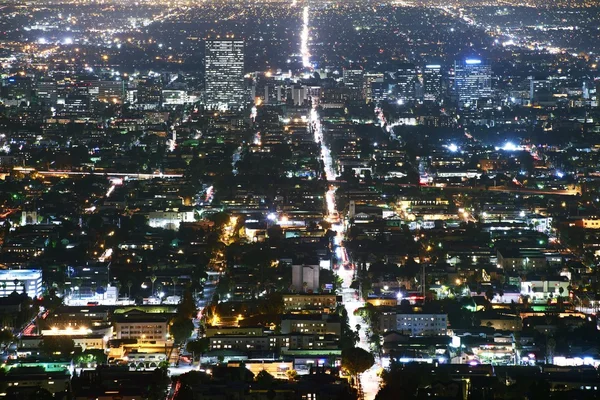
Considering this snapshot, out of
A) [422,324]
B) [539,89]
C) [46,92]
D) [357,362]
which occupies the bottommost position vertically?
[46,92]

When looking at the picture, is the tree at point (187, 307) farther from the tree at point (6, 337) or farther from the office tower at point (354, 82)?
the office tower at point (354, 82)

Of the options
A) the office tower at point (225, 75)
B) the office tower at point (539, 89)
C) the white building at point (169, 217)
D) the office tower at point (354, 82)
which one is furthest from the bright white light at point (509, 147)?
the white building at point (169, 217)

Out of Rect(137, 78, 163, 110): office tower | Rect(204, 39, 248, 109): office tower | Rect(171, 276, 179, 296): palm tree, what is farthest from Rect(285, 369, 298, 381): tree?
Rect(204, 39, 248, 109): office tower

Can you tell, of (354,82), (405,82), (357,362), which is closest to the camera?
(357,362)

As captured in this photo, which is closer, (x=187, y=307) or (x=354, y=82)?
(x=187, y=307)

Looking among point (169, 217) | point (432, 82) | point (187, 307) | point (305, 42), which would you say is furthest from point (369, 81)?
point (187, 307)

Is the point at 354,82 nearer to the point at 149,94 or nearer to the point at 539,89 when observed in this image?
the point at 539,89
